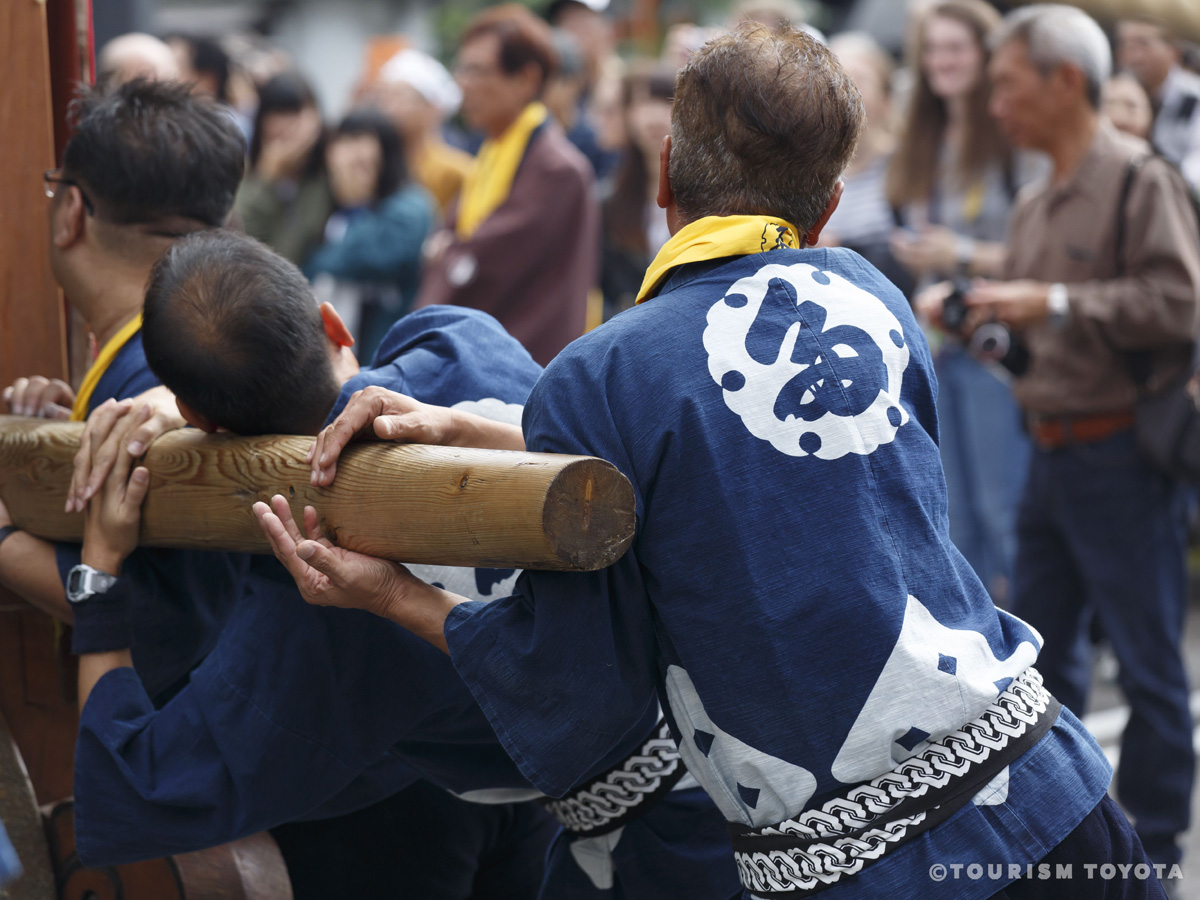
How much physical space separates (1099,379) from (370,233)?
3341 mm

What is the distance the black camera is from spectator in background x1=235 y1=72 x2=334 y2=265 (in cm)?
347

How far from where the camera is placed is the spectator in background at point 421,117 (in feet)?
24.2

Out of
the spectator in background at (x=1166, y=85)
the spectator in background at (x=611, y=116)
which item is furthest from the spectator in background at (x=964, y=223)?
the spectator in background at (x=611, y=116)

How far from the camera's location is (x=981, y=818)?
1.46m

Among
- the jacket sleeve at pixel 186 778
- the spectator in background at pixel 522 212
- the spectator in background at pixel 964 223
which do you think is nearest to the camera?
→ the jacket sleeve at pixel 186 778

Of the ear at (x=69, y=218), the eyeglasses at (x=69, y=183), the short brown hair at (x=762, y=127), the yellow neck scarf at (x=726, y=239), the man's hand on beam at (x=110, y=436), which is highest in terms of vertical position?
the short brown hair at (x=762, y=127)

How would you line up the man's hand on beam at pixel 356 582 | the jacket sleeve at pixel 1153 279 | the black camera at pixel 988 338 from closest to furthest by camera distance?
the man's hand on beam at pixel 356 582
the jacket sleeve at pixel 1153 279
the black camera at pixel 988 338

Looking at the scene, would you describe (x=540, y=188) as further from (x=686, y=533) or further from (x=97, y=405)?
(x=686, y=533)

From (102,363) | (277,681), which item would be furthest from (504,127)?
(277,681)

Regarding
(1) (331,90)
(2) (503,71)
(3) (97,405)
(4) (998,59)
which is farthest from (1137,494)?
(1) (331,90)

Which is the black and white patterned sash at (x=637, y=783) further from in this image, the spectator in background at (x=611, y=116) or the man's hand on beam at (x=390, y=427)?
the spectator in background at (x=611, y=116)

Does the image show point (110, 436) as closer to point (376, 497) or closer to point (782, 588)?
point (376, 497)

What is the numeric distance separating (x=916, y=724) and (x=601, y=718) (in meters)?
0.34

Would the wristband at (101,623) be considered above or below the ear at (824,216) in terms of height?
below
